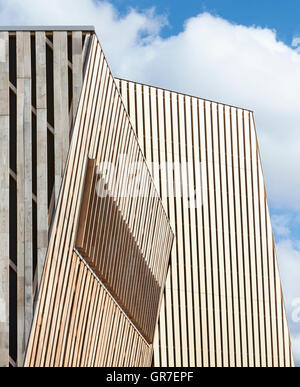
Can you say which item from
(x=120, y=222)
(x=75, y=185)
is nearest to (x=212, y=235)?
(x=120, y=222)

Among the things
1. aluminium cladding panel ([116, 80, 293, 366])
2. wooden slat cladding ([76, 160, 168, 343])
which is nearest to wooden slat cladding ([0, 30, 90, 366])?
wooden slat cladding ([76, 160, 168, 343])

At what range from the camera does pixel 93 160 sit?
12.5 metres

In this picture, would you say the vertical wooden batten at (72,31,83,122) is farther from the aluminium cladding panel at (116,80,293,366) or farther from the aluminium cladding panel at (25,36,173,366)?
the aluminium cladding panel at (116,80,293,366)

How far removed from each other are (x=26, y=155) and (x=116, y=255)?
500 centimetres

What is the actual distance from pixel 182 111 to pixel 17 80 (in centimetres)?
1615

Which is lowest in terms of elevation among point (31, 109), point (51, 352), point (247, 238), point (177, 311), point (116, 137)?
point (51, 352)

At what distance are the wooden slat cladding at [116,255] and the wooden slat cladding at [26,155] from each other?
1450mm

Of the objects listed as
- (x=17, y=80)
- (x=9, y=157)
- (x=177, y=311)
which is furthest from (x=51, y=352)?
(x=177, y=311)

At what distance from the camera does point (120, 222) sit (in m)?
15.7

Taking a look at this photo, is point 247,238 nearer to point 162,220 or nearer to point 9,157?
point 162,220

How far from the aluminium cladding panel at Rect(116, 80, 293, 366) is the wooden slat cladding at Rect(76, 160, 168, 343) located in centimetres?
452

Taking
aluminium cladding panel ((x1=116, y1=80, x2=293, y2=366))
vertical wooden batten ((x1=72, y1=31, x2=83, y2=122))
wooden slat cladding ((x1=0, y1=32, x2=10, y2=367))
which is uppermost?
aluminium cladding panel ((x1=116, y1=80, x2=293, y2=366))

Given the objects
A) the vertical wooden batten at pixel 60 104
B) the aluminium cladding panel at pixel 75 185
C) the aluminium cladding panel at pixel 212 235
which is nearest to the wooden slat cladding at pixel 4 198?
the aluminium cladding panel at pixel 75 185

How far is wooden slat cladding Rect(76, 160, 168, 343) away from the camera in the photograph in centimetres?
1270
